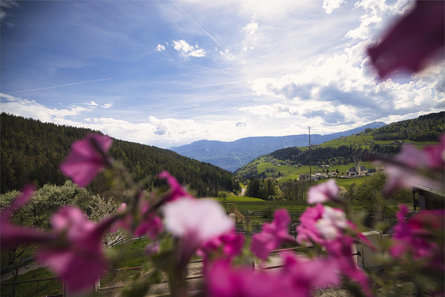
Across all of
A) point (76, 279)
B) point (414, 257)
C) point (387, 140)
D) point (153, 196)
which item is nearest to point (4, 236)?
point (76, 279)

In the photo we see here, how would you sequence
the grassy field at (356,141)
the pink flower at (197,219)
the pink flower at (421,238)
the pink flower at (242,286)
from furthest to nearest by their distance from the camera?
Result: 1. the grassy field at (356,141)
2. the pink flower at (421,238)
3. the pink flower at (197,219)
4. the pink flower at (242,286)

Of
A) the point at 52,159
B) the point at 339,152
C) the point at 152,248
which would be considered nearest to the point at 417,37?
the point at 152,248

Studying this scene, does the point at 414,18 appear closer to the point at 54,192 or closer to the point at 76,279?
the point at 76,279

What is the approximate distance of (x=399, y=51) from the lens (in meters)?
0.32

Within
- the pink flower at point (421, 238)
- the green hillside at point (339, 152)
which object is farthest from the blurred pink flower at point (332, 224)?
the green hillside at point (339, 152)

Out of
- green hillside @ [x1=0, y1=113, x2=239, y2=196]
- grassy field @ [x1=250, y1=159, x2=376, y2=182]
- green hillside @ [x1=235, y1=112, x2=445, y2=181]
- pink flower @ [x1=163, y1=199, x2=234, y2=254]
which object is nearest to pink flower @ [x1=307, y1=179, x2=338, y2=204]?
pink flower @ [x1=163, y1=199, x2=234, y2=254]

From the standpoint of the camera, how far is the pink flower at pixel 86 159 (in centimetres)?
60

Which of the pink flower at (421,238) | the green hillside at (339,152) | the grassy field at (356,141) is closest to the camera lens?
the pink flower at (421,238)

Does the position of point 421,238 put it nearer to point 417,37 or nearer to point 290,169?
point 417,37

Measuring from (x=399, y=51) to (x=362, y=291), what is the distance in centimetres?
77

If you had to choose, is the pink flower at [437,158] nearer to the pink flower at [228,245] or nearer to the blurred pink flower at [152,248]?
the pink flower at [228,245]

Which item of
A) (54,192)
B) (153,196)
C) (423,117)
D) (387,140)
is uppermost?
(423,117)

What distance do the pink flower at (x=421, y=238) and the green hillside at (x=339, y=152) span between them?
12369cm

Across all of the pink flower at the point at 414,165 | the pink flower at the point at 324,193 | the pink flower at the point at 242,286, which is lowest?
the pink flower at the point at 242,286
